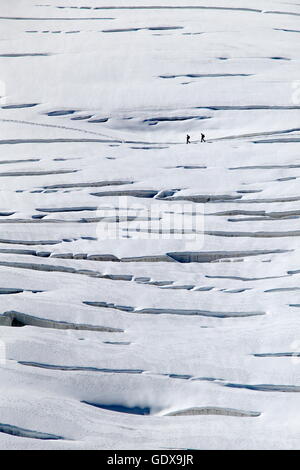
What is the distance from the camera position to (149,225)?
5.45 meters

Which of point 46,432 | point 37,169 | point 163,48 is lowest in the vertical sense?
point 46,432

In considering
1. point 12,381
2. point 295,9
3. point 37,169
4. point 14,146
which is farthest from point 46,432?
point 295,9

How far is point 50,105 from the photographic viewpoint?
7070 mm

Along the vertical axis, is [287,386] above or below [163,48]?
below

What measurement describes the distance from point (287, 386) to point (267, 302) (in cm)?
75

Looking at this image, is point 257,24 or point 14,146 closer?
point 14,146

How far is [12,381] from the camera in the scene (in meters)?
3.96

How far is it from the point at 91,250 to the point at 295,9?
4758 millimetres

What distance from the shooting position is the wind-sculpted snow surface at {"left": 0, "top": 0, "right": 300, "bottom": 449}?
387 centimetres

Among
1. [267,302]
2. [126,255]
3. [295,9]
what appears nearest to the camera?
[267,302]

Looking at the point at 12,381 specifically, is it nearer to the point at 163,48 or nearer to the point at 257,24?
the point at 163,48

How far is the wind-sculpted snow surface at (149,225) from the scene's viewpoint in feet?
12.7

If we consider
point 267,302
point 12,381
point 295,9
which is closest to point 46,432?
point 12,381

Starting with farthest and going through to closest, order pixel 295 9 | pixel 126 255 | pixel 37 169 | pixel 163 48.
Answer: pixel 295 9, pixel 163 48, pixel 37 169, pixel 126 255
